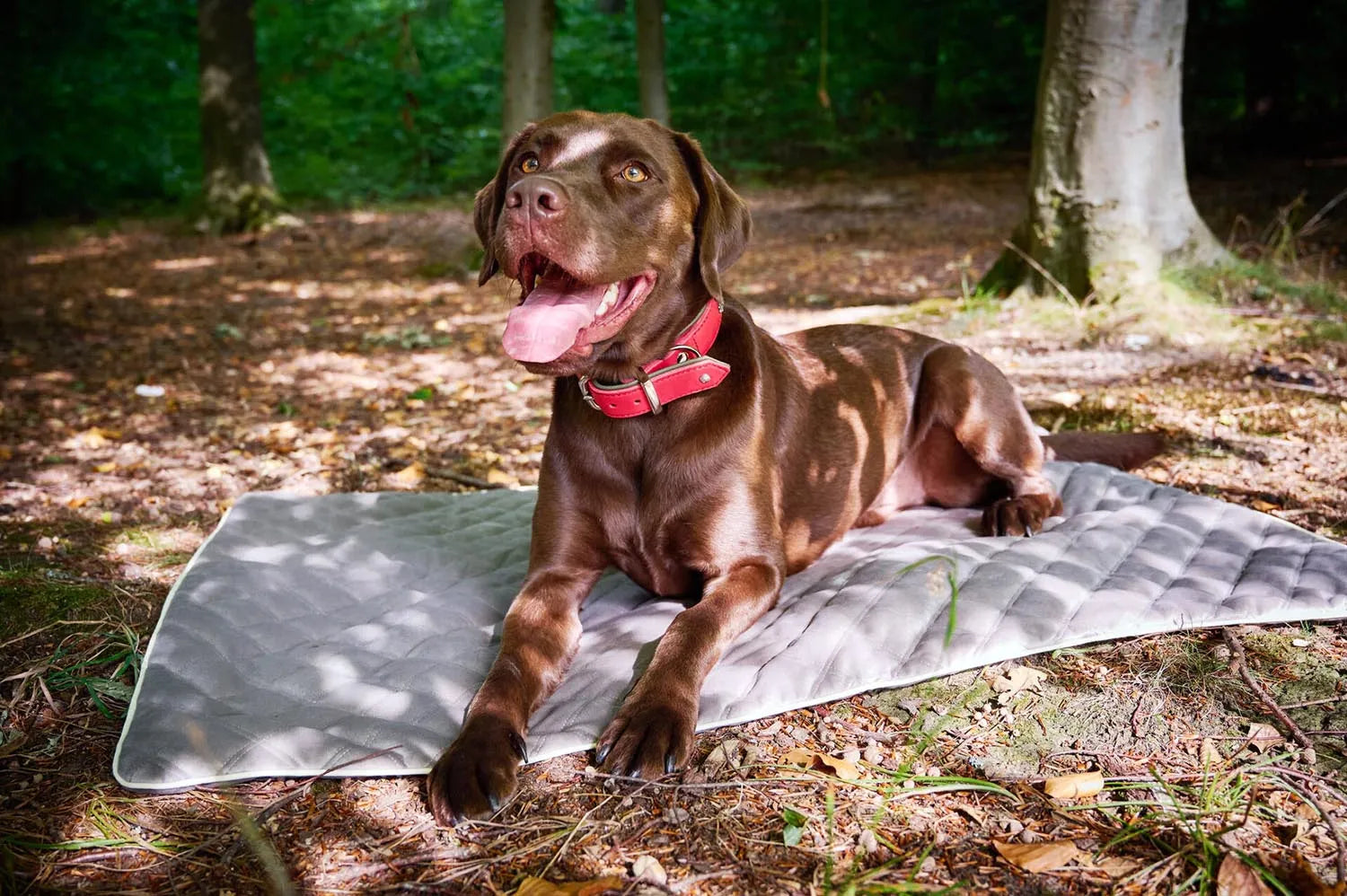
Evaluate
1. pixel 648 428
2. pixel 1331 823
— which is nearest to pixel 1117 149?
pixel 648 428

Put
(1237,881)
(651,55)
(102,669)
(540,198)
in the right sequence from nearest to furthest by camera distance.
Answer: (1237,881)
(540,198)
(102,669)
(651,55)

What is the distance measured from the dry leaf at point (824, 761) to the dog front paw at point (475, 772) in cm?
61

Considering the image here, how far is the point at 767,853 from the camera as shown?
80.1 inches

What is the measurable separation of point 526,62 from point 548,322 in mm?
8182

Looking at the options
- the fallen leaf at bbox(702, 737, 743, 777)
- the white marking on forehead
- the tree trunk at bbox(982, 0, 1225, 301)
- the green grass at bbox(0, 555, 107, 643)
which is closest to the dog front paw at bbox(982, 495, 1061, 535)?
the fallen leaf at bbox(702, 737, 743, 777)

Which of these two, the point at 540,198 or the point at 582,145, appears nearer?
the point at 540,198

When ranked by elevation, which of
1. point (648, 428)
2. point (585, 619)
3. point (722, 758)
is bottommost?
point (585, 619)

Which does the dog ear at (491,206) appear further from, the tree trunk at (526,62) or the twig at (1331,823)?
the tree trunk at (526,62)

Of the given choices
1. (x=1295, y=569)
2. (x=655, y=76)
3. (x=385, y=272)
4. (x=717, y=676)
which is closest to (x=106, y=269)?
(x=385, y=272)

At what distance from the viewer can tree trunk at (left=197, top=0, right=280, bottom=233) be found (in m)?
13.5

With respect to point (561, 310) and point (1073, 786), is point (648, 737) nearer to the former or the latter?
point (1073, 786)

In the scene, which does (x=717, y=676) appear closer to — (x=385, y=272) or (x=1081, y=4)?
(x=1081, y=4)

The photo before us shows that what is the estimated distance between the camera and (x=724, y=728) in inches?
98.6

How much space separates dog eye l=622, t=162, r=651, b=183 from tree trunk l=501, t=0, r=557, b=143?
7.60 metres
